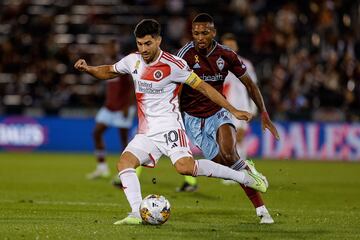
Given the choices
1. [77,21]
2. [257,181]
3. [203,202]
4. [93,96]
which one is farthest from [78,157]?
[257,181]

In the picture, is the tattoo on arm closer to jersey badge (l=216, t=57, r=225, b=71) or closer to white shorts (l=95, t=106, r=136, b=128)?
jersey badge (l=216, t=57, r=225, b=71)

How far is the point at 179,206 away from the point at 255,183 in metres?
2.61

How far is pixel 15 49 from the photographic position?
92.3 feet

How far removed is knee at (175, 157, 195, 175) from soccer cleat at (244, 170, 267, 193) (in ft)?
2.56

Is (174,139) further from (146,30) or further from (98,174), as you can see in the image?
(98,174)

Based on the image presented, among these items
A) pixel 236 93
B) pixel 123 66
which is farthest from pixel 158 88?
pixel 236 93

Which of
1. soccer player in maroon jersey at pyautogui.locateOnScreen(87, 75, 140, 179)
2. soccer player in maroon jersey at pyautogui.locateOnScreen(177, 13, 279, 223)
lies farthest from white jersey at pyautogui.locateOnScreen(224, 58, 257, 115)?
soccer player in maroon jersey at pyautogui.locateOnScreen(177, 13, 279, 223)

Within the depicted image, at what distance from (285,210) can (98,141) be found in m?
6.38

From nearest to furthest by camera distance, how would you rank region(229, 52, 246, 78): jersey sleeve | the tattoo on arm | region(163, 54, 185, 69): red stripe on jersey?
region(163, 54, 185, 69): red stripe on jersey, the tattoo on arm, region(229, 52, 246, 78): jersey sleeve

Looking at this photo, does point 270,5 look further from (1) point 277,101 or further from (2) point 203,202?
(2) point 203,202

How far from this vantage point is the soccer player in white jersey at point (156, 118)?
9.65 m

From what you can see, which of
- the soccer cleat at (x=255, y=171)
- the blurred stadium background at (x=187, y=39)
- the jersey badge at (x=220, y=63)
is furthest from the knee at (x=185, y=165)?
the blurred stadium background at (x=187, y=39)

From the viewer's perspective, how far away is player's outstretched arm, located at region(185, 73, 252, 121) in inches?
365

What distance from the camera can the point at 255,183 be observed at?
32.8 ft
